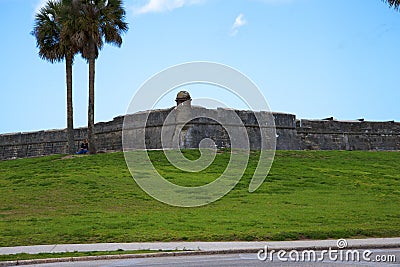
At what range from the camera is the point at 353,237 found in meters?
13.8

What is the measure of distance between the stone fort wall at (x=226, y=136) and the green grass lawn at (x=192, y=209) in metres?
2.80

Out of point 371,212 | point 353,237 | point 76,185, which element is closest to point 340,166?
point 371,212

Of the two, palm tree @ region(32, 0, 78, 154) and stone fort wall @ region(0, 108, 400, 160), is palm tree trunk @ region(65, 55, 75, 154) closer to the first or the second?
palm tree @ region(32, 0, 78, 154)

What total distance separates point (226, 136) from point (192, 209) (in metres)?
14.1

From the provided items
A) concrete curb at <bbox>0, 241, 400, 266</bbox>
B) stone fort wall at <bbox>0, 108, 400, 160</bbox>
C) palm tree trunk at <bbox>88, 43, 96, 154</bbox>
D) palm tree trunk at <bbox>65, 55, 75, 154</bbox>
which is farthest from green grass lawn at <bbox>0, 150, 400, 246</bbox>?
stone fort wall at <bbox>0, 108, 400, 160</bbox>

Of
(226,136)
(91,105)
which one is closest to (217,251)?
(91,105)

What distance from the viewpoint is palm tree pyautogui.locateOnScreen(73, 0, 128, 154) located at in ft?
94.5

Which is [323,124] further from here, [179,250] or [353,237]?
[179,250]

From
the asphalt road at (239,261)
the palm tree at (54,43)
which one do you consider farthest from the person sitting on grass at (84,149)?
the asphalt road at (239,261)

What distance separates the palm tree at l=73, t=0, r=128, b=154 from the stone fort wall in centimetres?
344

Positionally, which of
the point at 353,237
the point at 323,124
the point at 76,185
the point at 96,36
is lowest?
the point at 353,237

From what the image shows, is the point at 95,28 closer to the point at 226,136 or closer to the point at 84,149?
the point at 84,149

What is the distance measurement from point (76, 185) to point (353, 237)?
34.8 feet

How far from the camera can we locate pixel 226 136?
31672mm
